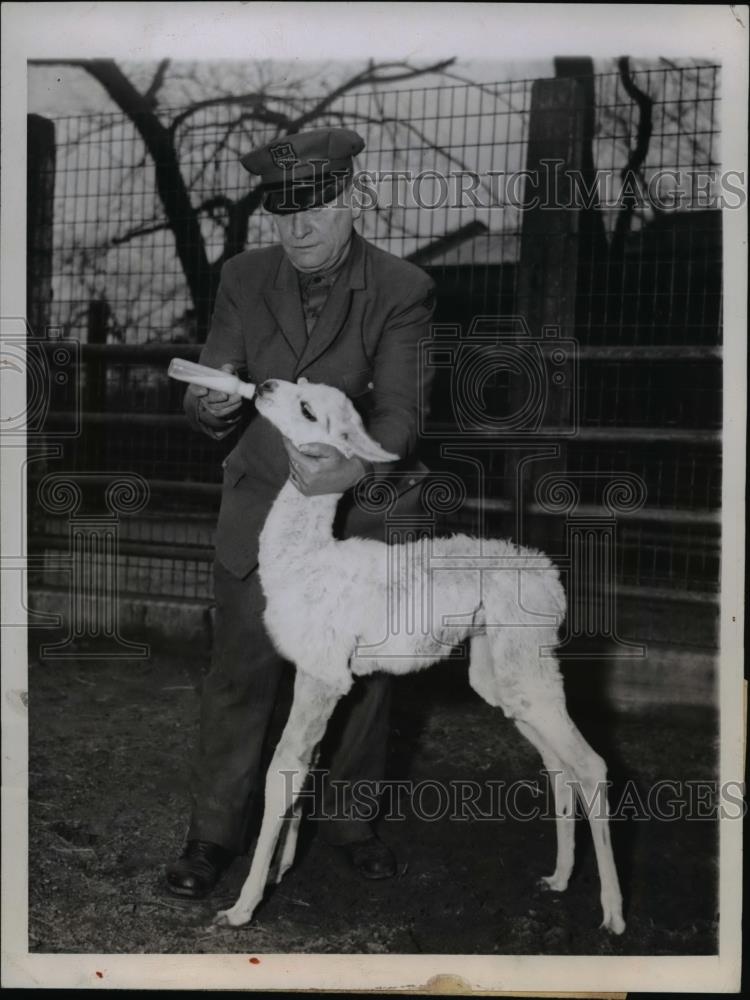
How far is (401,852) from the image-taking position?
7.45ft

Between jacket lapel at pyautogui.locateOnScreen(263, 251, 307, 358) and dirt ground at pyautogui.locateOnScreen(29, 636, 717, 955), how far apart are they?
0.90 m

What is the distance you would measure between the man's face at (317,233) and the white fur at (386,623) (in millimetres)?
347

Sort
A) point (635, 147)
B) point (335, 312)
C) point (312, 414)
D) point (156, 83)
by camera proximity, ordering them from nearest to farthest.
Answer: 1. point (312, 414)
2. point (335, 312)
3. point (156, 83)
4. point (635, 147)

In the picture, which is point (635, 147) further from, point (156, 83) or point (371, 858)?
point (371, 858)

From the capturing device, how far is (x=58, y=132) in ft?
7.78

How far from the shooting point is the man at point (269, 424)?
2180mm

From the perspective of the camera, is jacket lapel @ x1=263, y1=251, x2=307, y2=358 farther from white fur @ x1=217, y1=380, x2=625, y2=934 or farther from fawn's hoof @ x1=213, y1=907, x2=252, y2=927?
fawn's hoof @ x1=213, y1=907, x2=252, y2=927

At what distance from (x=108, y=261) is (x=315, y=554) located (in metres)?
1.07

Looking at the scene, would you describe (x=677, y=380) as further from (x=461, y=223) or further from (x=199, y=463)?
(x=199, y=463)

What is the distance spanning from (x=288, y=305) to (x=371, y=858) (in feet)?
4.60

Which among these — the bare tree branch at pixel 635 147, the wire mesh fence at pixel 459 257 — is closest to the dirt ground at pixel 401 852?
the wire mesh fence at pixel 459 257

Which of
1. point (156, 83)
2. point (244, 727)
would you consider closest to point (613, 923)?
point (244, 727)

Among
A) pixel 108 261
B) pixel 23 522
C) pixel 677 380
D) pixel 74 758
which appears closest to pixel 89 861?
pixel 74 758

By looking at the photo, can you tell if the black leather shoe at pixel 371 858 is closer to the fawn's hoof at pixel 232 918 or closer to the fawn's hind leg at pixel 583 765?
the fawn's hoof at pixel 232 918
